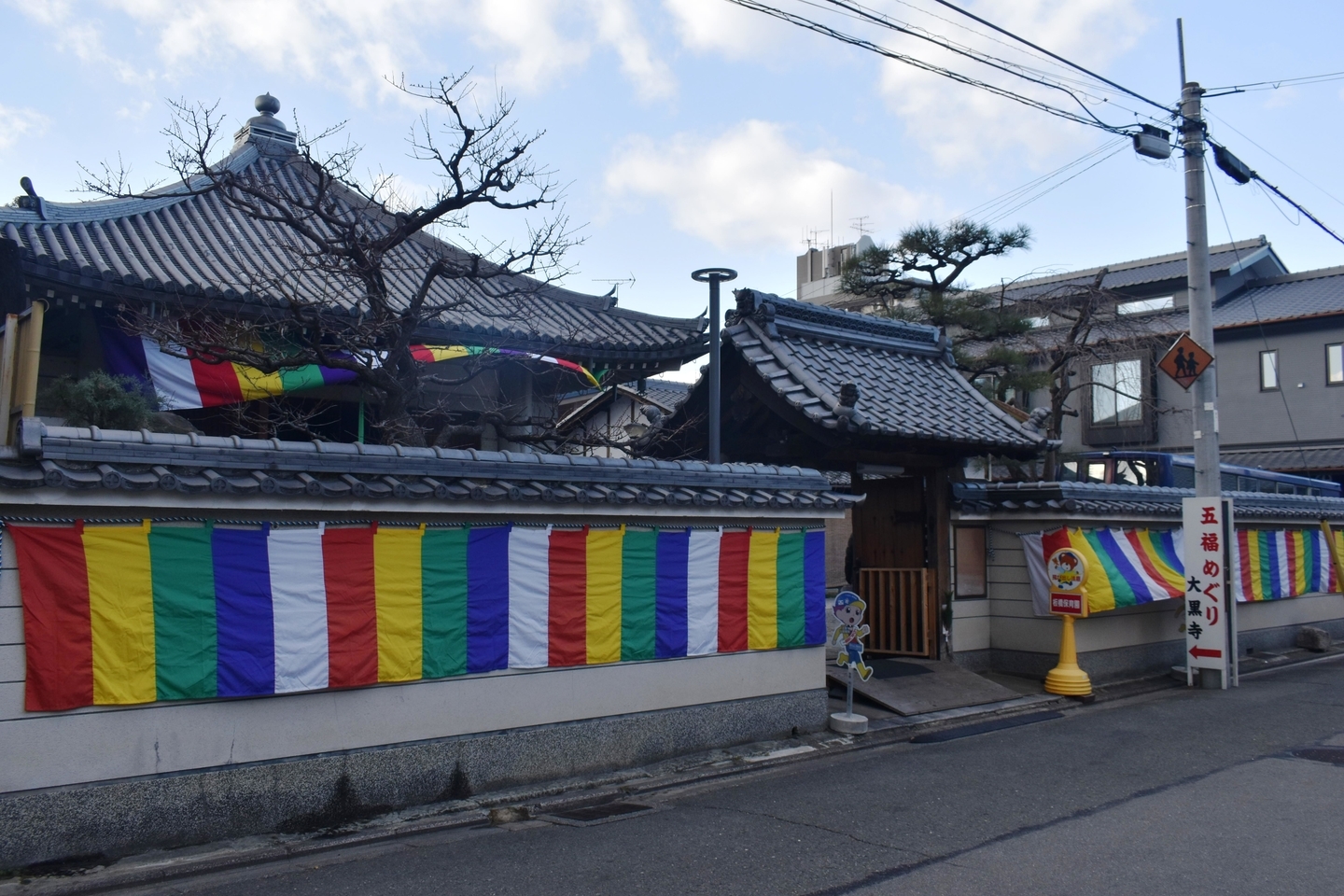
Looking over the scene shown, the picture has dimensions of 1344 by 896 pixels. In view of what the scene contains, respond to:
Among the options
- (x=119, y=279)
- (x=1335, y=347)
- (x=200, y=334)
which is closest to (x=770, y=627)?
→ (x=200, y=334)

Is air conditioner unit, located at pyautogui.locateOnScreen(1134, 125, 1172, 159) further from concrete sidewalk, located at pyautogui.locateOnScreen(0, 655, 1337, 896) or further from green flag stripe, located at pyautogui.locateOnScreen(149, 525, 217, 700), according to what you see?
green flag stripe, located at pyautogui.locateOnScreen(149, 525, 217, 700)

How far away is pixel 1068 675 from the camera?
1391cm

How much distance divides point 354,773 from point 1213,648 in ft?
42.6

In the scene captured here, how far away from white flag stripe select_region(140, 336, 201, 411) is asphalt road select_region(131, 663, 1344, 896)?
22.3 feet

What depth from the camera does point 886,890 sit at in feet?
20.3

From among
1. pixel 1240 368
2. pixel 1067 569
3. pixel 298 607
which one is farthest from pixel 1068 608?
pixel 1240 368

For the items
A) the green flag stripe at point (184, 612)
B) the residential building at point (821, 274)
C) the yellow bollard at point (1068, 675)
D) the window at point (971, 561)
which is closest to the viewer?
the green flag stripe at point (184, 612)

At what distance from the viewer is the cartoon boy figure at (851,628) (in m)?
11.5

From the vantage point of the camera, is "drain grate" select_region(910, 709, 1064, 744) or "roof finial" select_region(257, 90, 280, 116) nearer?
"drain grate" select_region(910, 709, 1064, 744)

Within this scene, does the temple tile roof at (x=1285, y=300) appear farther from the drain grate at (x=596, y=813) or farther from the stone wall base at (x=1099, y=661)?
the drain grate at (x=596, y=813)

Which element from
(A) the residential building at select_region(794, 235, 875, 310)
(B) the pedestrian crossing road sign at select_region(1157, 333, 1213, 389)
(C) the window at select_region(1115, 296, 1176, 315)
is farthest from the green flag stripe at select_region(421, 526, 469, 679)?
(A) the residential building at select_region(794, 235, 875, 310)

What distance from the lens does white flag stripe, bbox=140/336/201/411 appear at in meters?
11.8

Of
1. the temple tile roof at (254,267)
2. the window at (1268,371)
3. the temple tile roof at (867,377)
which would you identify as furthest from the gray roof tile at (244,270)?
the window at (1268,371)

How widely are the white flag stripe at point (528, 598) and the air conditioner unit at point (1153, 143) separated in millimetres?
11673
